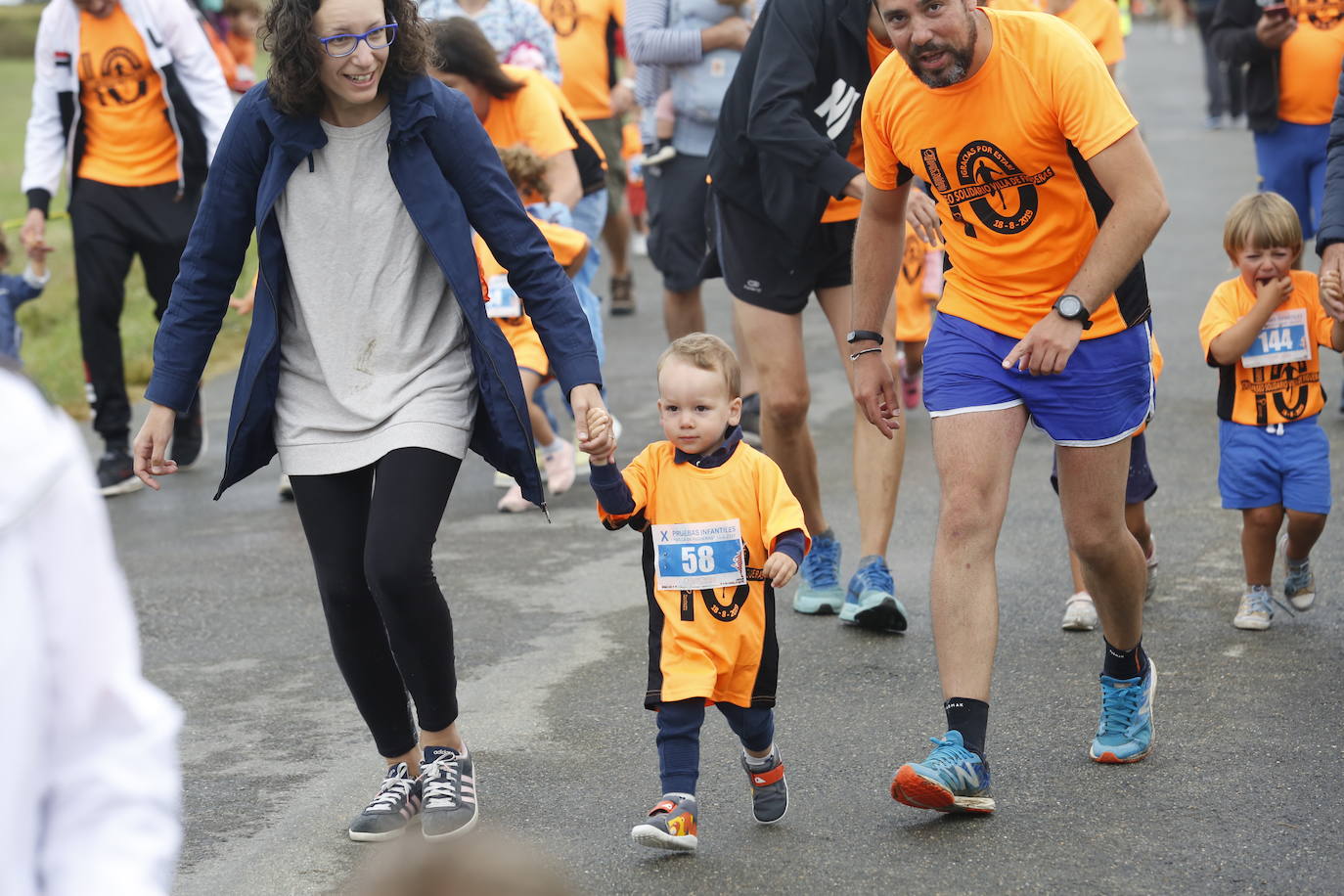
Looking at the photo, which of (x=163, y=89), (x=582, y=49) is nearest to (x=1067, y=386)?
(x=163, y=89)

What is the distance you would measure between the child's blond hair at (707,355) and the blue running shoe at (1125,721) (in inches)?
49.4

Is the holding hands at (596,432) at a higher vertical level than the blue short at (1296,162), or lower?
higher

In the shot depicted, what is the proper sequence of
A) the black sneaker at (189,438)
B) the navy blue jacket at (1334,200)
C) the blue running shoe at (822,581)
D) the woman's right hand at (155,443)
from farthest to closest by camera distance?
the black sneaker at (189,438), the blue running shoe at (822,581), the navy blue jacket at (1334,200), the woman's right hand at (155,443)

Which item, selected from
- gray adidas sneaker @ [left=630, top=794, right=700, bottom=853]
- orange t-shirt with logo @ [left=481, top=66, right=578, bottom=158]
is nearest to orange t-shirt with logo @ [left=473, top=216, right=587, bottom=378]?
orange t-shirt with logo @ [left=481, top=66, right=578, bottom=158]

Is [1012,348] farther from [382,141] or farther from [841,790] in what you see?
[382,141]

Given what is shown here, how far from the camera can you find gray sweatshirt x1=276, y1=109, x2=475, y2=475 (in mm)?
4098

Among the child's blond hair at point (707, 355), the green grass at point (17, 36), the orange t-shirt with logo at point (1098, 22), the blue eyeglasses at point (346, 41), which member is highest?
the blue eyeglasses at point (346, 41)

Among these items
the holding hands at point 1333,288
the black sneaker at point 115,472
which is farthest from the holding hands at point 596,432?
the black sneaker at point 115,472

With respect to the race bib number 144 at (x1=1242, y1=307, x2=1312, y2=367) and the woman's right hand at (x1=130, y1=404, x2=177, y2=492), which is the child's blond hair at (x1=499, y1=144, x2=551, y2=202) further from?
the woman's right hand at (x1=130, y1=404, x2=177, y2=492)

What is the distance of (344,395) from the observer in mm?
4133

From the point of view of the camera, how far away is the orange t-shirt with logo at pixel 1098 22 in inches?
342

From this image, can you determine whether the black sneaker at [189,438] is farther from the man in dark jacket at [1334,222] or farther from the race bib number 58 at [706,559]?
the man in dark jacket at [1334,222]

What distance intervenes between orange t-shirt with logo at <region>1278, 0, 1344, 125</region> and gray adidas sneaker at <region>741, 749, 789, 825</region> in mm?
5161

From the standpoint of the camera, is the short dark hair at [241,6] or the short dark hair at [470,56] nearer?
the short dark hair at [470,56]
